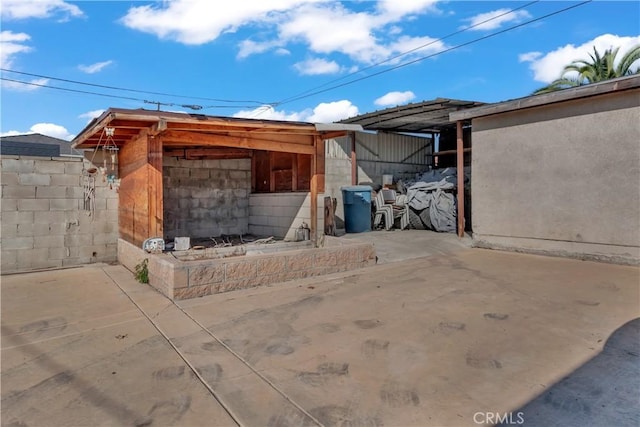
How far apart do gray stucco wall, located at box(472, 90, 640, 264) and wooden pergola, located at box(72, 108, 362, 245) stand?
3.62 meters

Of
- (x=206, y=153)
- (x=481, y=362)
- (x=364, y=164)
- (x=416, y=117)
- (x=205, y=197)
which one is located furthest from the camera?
(x=364, y=164)

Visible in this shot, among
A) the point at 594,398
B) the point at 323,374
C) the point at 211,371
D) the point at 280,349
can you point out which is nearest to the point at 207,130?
the point at 280,349

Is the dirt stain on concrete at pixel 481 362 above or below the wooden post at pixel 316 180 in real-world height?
below

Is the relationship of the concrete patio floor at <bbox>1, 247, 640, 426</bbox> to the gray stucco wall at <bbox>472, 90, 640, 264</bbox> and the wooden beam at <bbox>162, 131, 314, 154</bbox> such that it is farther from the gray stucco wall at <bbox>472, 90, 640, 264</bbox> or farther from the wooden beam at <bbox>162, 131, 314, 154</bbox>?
the wooden beam at <bbox>162, 131, 314, 154</bbox>

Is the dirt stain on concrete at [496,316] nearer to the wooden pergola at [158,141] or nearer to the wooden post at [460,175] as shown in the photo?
the wooden pergola at [158,141]

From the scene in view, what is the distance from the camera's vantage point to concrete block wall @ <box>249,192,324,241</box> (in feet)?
25.5

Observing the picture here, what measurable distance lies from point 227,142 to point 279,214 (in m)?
2.70

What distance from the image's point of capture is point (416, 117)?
10672 mm

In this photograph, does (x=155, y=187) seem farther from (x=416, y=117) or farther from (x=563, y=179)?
(x=416, y=117)

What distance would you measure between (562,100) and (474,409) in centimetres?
672

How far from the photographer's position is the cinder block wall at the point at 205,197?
7.91 m

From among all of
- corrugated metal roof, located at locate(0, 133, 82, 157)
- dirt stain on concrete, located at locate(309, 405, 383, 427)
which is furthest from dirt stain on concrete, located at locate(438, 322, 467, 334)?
corrugated metal roof, located at locate(0, 133, 82, 157)

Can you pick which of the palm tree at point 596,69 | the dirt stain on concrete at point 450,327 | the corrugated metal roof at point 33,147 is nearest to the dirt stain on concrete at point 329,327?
the dirt stain on concrete at point 450,327

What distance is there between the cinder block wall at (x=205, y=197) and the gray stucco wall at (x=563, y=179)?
227 inches
